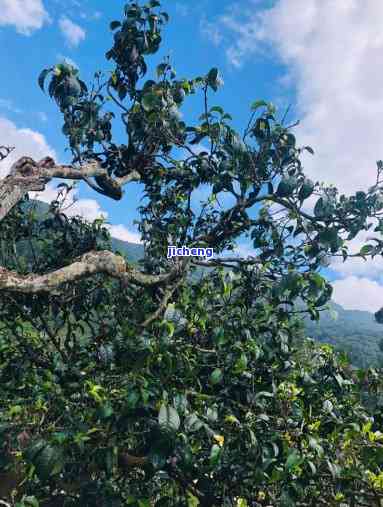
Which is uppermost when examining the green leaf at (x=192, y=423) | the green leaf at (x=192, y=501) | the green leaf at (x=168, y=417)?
the green leaf at (x=168, y=417)

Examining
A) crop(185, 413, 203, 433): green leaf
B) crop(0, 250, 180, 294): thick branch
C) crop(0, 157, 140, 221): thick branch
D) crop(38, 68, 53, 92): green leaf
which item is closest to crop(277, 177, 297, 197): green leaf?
crop(0, 250, 180, 294): thick branch

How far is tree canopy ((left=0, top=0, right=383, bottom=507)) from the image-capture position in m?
2.19

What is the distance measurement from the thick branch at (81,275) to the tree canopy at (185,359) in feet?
0.04

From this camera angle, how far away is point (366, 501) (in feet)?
8.47

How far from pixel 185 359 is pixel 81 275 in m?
0.88

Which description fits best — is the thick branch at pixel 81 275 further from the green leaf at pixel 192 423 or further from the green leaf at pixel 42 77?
the green leaf at pixel 42 77

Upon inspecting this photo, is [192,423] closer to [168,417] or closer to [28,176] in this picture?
[168,417]

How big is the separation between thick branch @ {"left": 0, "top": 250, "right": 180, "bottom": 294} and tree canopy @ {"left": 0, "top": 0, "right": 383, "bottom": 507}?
1cm

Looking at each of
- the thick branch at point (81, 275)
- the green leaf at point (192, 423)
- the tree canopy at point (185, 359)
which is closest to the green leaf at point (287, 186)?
the tree canopy at point (185, 359)

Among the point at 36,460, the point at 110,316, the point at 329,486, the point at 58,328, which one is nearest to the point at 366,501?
the point at 329,486

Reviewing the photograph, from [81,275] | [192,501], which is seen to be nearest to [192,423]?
[192,501]

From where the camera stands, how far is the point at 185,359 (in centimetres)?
239

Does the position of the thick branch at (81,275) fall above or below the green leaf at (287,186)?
below

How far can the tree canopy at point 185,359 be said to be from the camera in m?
2.19
